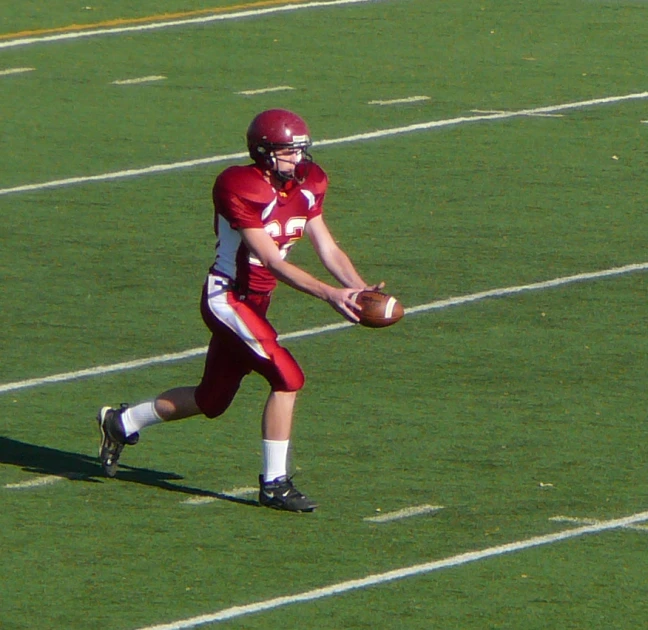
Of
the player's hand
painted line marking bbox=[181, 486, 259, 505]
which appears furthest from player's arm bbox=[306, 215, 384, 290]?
painted line marking bbox=[181, 486, 259, 505]

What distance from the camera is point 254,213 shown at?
8.76 m

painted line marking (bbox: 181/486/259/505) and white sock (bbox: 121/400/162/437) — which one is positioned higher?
white sock (bbox: 121/400/162/437)

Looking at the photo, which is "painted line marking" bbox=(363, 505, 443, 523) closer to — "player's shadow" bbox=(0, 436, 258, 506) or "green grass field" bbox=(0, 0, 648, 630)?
"green grass field" bbox=(0, 0, 648, 630)

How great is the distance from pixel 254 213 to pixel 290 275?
391mm

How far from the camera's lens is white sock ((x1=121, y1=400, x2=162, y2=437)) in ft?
30.7

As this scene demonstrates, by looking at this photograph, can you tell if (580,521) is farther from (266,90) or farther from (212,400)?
(266,90)

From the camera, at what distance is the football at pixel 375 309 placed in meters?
8.59

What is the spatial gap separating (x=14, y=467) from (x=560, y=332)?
3.89 m

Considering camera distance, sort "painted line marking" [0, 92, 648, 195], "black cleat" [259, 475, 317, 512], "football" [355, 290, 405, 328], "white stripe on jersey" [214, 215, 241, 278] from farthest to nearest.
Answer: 1. "painted line marking" [0, 92, 648, 195]
2. "white stripe on jersey" [214, 215, 241, 278]
3. "black cleat" [259, 475, 317, 512]
4. "football" [355, 290, 405, 328]

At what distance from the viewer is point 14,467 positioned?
956 centimetres

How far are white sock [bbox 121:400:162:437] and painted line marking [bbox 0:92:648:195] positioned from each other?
650cm

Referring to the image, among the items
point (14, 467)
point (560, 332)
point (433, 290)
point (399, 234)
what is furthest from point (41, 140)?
point (14, 467)

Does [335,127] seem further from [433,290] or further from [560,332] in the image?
[560,332]

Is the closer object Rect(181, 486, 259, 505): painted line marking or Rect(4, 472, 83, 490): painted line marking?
Rect(181, 486, 259, 505): painted line marking
